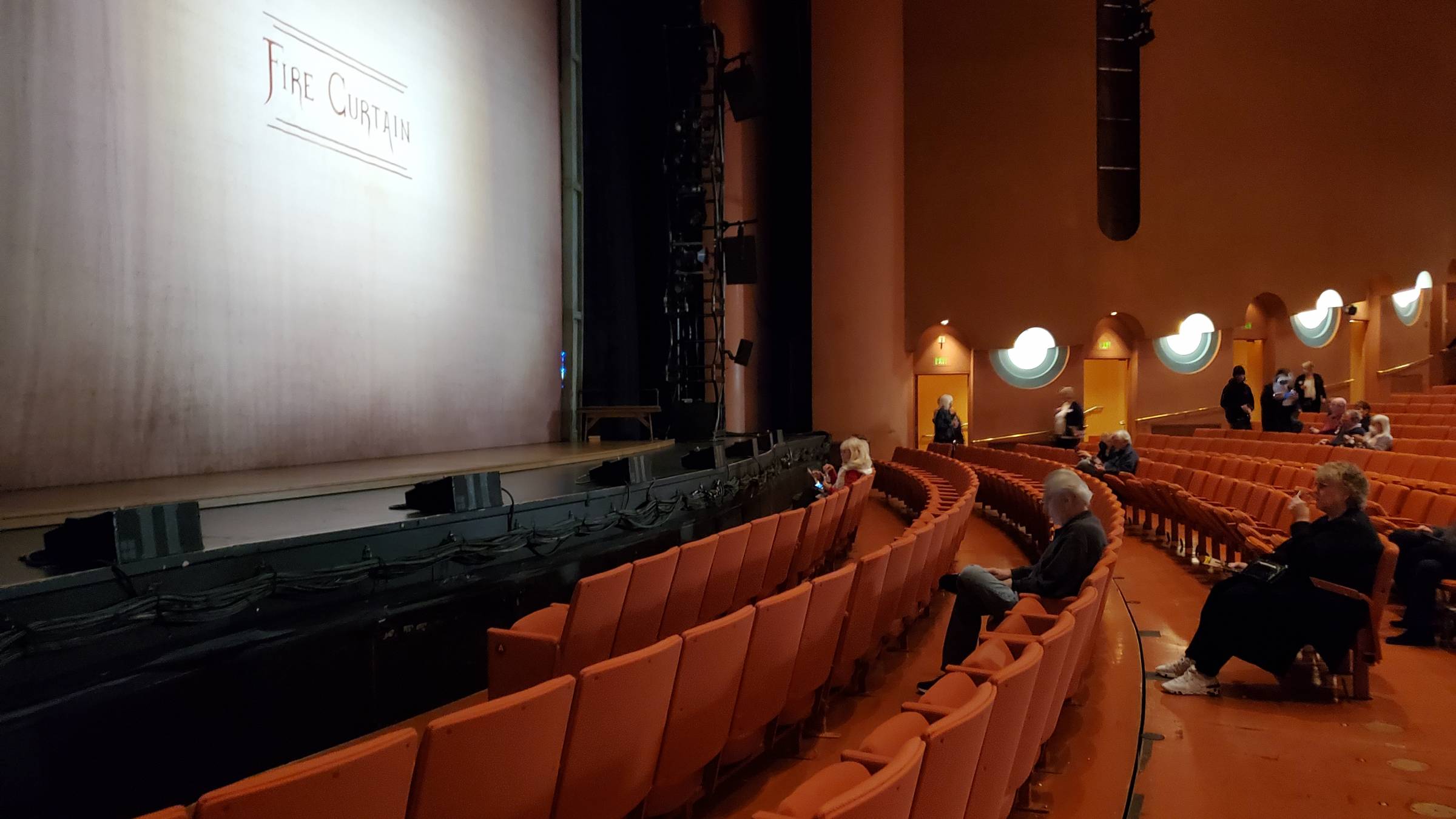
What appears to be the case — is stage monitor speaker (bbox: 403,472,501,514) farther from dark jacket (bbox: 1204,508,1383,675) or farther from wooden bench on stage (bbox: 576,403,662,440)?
wooden bench on stage (bbox: 576,403,662,440)

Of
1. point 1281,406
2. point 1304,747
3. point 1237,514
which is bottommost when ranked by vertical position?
point 1304,747

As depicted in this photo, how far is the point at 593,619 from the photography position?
7.61 feet

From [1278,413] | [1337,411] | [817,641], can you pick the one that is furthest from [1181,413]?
[817,641]

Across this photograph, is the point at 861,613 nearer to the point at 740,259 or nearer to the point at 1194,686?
the point at 1194,686

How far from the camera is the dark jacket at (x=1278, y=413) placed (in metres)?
8.56

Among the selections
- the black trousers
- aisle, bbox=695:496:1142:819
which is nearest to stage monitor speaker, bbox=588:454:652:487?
aisle, bbox=695:496:1142:819

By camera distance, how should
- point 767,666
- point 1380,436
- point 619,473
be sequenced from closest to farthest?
point 767,666, point 619,473, point 1380,436

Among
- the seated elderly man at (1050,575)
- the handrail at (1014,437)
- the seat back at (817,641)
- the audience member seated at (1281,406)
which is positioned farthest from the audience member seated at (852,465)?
the handrail at (1014,437)

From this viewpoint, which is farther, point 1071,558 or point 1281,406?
point 1281,406

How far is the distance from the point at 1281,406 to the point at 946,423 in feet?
9.98

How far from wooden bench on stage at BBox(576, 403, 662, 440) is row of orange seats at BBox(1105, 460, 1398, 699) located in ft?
10.6

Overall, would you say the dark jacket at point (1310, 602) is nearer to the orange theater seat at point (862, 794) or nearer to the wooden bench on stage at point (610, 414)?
the orange theater seat at point (862, 794)

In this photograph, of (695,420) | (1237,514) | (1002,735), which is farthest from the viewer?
(695,420)

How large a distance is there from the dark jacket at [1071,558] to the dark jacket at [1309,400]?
7490 millimetres
